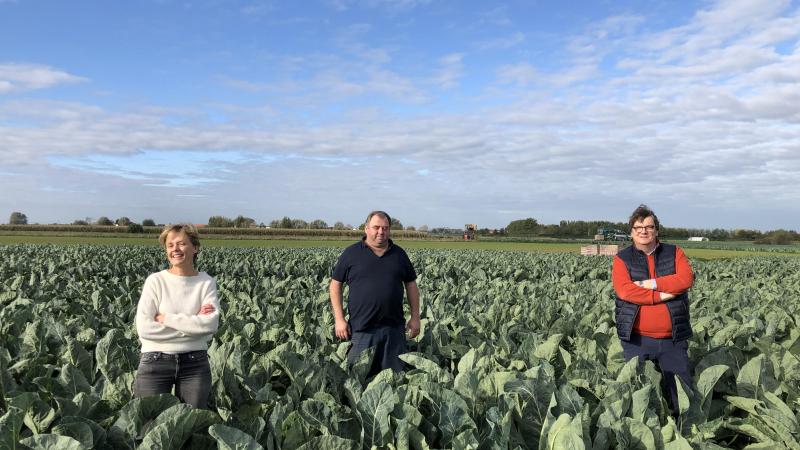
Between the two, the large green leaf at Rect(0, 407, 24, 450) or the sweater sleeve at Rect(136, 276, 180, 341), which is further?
the sweater sleeve at Rect(136, 276, 180, 341)

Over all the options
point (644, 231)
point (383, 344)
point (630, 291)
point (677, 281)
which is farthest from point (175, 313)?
point (677, 281)

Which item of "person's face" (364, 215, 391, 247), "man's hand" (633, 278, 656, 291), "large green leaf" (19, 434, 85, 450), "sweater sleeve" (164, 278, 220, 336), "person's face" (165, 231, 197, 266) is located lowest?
"large green leaf" (19, 434, 85, 450)

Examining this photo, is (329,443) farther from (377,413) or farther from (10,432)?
(10,432)

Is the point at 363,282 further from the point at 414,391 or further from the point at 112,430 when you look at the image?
the point at 112,430

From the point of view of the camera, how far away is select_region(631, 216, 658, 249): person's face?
457 centimetres

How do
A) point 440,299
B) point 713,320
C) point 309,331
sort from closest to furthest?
point 309,331 → point 713,320 → point 440,299

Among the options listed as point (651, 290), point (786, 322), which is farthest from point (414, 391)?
point (786, 322)

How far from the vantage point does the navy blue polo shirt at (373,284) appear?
5035mm

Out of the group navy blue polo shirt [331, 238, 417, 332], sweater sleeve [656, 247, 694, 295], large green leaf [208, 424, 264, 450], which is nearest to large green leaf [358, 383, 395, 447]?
large green leaf [208, 424, 264, 450]

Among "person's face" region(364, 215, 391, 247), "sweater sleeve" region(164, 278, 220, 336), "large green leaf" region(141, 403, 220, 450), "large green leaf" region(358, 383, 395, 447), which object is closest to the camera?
"large green leaf" region(141, 403, 220, 450)

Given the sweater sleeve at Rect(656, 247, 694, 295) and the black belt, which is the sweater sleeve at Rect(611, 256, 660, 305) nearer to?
the sweater sleeve at Rect(656, 247, 694, 295)

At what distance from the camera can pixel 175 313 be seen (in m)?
3.53

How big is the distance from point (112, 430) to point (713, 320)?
6.73 m

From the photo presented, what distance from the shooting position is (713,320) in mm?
6859
